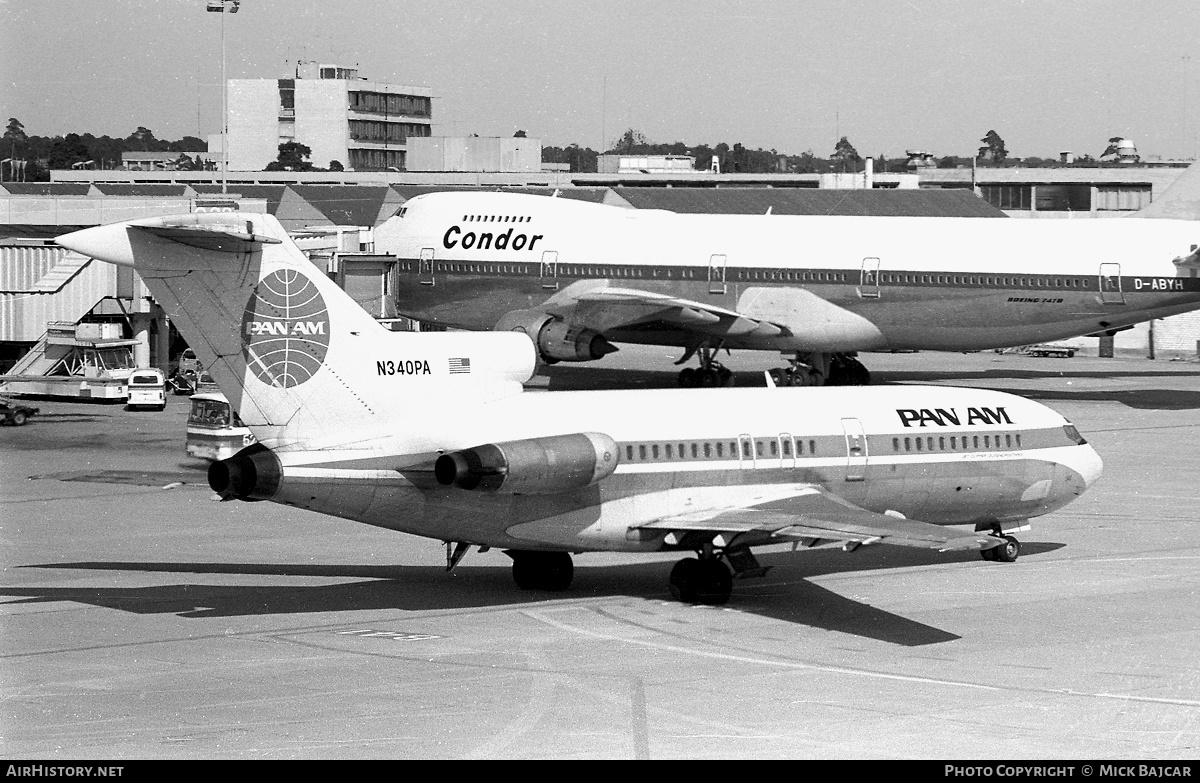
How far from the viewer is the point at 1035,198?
11025 centimetres

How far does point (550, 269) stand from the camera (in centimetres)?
5194

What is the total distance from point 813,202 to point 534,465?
61894mm

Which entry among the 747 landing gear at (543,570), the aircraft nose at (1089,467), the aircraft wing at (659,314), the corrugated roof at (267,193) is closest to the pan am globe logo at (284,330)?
the 747 landing gear at (543,570)

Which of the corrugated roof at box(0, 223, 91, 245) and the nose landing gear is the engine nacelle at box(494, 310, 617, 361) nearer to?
the corrugated roof at box(0, 223, 91, 245)

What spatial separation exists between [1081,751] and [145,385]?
38700mm

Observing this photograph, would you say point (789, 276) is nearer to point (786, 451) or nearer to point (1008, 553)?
point (1008, 553)

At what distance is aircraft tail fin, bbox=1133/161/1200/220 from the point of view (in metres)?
53.1

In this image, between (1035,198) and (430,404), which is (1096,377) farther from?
(1035,198)

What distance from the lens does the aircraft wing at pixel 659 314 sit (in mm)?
49219

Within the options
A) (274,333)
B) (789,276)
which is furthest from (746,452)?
(789,276)

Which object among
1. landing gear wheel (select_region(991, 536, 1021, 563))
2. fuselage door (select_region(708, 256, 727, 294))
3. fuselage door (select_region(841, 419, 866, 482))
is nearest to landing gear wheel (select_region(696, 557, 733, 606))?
fuselage door (select_region(841, 419, 866, 482))

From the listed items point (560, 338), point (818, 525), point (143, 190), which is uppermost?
point (143, 190)

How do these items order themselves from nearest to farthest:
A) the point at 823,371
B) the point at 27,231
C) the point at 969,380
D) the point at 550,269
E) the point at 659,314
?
the point at 659,314 → the point at 550,269 → the point at 823,371 → the point at 969,380 → the point at 27,231
